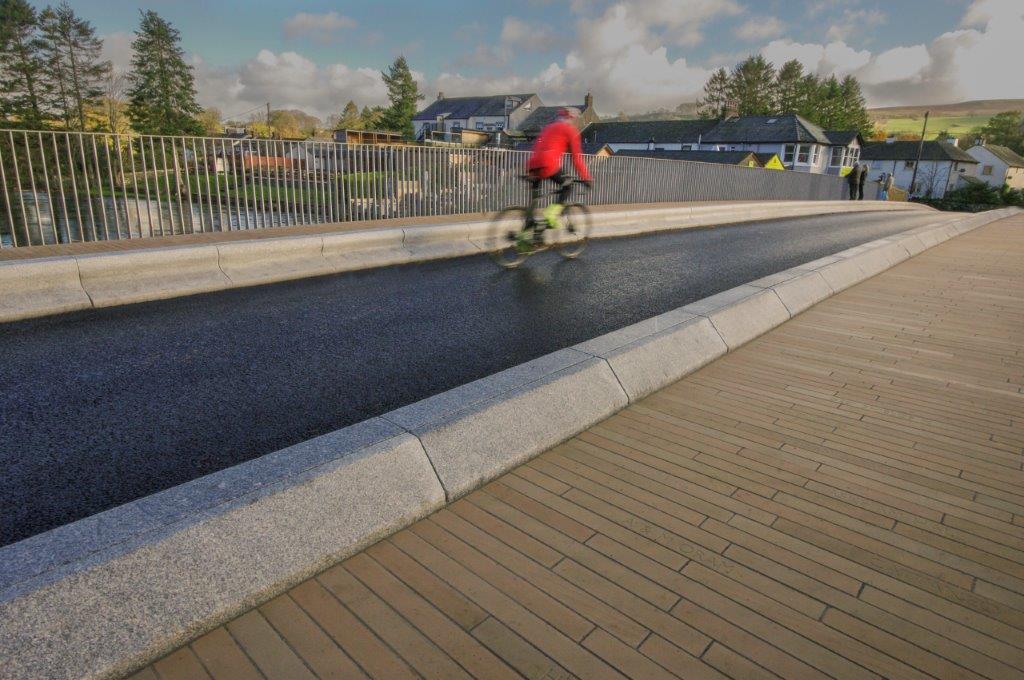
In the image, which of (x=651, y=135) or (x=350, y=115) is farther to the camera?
(x=350, y=115)

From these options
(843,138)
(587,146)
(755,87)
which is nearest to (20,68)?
(587,146)

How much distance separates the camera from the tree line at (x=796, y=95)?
362 feet

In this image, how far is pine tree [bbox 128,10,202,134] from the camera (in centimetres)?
7481

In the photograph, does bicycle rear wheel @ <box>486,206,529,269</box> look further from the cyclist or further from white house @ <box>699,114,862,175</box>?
white house @ <box>699,114,862,175</box>

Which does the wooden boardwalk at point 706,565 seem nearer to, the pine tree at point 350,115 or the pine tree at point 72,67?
the pine tree at point 72,67

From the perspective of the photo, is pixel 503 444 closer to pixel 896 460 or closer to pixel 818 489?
pixel 818 489

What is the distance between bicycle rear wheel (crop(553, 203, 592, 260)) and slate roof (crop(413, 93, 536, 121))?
93776 mm

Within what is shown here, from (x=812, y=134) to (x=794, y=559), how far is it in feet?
254

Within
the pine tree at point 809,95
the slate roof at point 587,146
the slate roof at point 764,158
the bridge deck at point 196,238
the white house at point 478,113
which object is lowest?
the bridge deck at point 196,238

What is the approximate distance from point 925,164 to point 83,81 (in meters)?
110

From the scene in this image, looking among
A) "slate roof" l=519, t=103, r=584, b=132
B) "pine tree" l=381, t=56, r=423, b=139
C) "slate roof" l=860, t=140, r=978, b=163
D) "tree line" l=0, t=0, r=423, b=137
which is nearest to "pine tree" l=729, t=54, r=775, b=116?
"slate roof" l=860, t=140, r=978, b=163

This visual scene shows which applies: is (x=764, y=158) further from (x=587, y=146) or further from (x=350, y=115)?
(x=350, y=115)

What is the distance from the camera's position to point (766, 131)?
232 ft

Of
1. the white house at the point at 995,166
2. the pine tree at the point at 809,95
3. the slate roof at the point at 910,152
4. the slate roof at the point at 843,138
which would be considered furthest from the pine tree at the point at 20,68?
→ the white house at the point at 995,166
